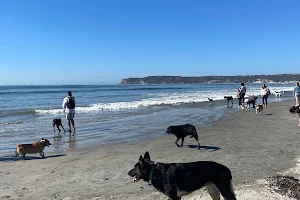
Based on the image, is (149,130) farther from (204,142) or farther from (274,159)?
(274,159)

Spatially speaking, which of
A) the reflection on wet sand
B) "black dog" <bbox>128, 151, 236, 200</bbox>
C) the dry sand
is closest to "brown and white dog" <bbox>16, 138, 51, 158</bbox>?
the dry sand

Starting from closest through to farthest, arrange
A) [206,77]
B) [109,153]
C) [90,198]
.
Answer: [90,198] < [109,153] < [206,77]

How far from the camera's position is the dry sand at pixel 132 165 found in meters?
5.62

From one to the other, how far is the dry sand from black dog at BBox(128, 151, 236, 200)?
1.02 m

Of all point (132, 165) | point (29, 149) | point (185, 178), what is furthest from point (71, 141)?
point (185, 178)

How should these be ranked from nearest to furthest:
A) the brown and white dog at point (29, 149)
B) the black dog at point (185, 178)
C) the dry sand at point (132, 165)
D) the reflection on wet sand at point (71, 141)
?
the black dog at point (185, 178) < the dry sand at point (132, 165) < the brown and white dog at point (29, 149) < the reflection on wet sand at point (71, 141)

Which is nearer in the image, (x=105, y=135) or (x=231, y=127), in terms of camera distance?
(x=105, y=135)

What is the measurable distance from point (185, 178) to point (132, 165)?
309cm

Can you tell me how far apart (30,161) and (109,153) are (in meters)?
2.22

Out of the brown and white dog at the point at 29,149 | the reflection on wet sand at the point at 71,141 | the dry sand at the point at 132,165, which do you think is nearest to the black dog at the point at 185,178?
the dry sand at the point at 132,165

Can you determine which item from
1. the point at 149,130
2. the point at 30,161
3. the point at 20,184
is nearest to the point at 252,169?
the point at 20,184

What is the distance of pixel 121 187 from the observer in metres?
5.88

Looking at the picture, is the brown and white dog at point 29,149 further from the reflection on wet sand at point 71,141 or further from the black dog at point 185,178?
the black dog at point 185,178

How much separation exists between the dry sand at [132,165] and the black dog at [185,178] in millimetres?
1015
